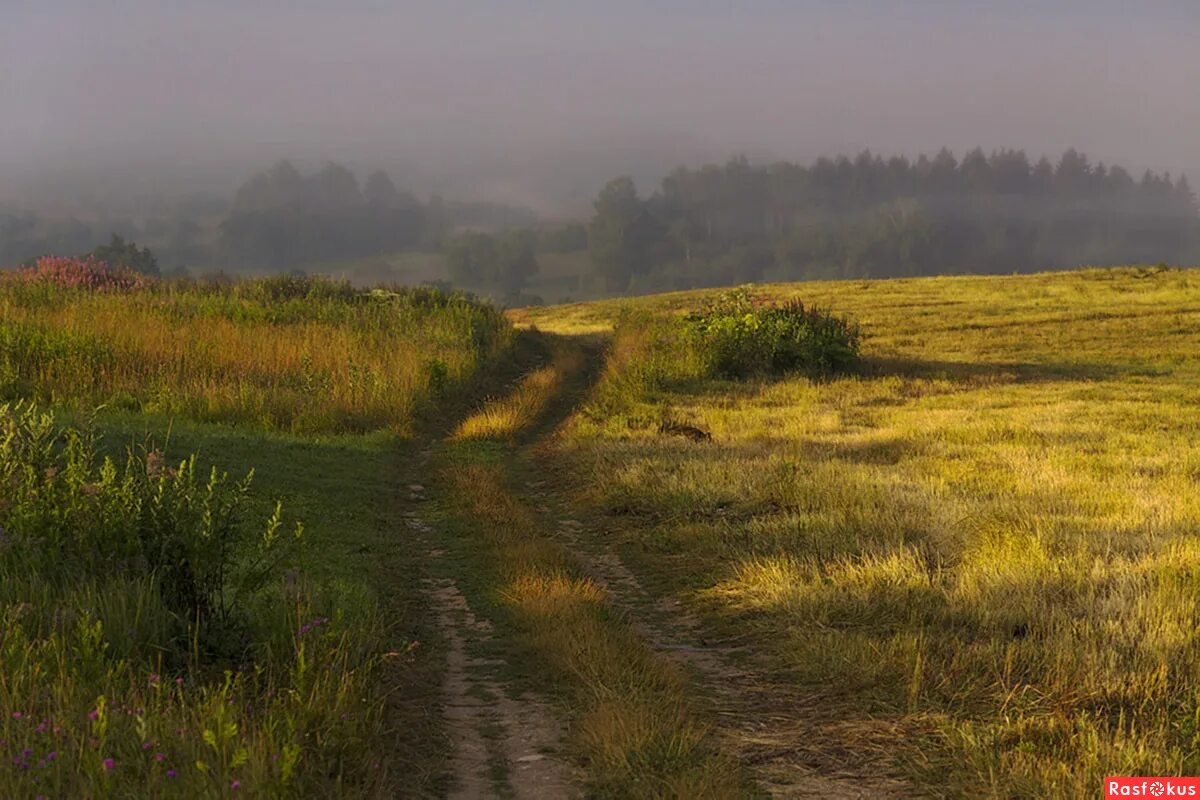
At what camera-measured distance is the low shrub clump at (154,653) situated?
3.72 meters

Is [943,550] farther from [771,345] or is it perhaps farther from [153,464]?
[771,345]

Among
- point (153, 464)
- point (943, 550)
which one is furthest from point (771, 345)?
point (153, 464)

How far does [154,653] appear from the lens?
5027 millimetres

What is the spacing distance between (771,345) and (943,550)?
51.0ft

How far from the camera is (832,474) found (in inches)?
448

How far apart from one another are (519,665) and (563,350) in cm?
2504

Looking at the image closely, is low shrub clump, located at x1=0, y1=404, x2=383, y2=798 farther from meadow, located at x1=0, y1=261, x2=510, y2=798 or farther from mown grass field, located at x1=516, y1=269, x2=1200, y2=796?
mown grass field, located at x1=516, y1=269, x2=1200, y2=796

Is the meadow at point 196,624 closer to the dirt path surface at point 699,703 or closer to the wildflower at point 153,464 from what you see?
the wildflower at point 153,464

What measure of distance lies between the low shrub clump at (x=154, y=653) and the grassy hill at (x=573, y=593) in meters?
0.02

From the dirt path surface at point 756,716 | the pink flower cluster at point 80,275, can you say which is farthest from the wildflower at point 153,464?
the pink flower cluster at point 80,275

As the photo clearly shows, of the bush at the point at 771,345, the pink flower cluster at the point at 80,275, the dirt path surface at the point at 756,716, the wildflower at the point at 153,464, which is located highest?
the pink flower cluster at the point at 80,275

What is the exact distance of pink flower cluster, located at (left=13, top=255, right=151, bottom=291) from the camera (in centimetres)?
2461

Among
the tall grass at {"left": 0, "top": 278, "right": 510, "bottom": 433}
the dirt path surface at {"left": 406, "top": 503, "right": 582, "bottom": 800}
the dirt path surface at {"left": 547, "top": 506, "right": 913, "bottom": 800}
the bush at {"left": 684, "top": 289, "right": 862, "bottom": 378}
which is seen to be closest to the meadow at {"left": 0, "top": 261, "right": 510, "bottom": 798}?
the dirt path surface at {"left": 406, "top": 503, "right": 582, "bottom": 800}

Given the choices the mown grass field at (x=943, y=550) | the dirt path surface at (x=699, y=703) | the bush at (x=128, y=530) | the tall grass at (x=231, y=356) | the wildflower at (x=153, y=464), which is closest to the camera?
the dirt path surface at (x=699, y=703)
